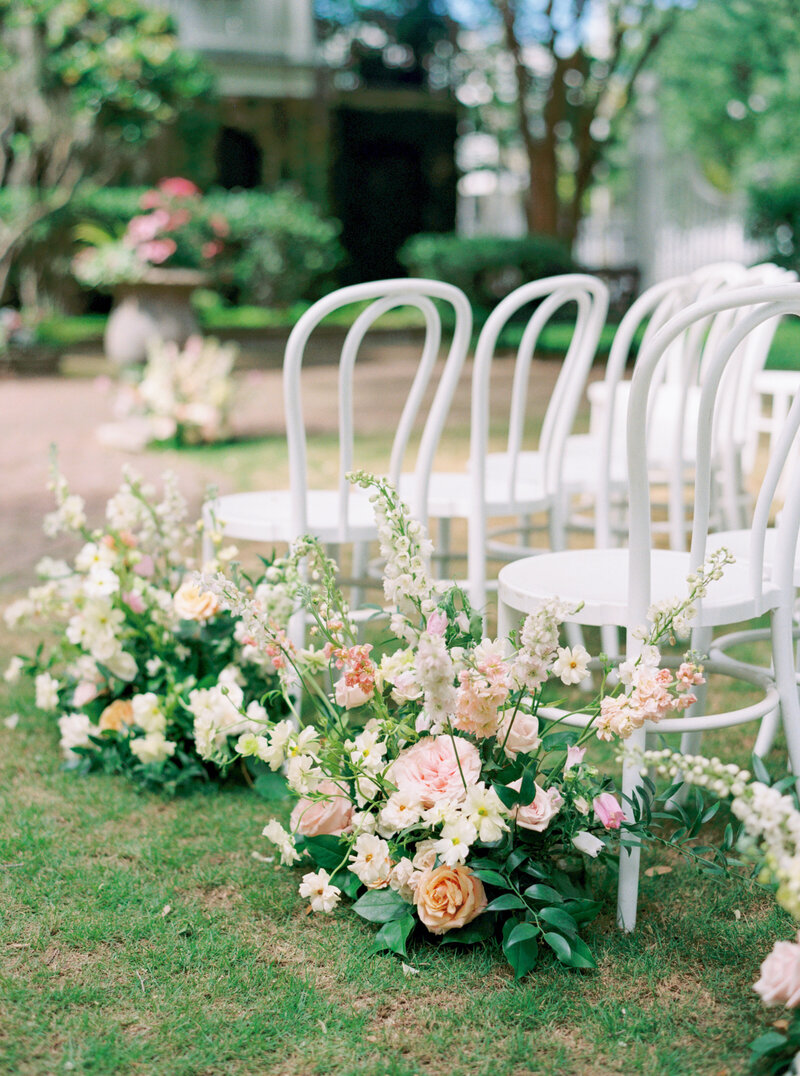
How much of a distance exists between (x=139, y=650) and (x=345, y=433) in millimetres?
720

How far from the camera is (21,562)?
4922 millimetres

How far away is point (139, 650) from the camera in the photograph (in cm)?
289

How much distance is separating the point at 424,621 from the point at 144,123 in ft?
42.0

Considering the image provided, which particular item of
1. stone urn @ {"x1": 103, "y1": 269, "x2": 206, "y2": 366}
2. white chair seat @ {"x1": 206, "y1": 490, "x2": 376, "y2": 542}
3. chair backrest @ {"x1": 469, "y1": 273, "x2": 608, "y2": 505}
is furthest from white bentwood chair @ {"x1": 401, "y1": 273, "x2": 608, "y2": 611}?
stone urn @ {"x1": 103, "y1": 269, "x2": 206, "y2": 366}

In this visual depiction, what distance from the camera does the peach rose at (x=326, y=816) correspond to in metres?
2.23

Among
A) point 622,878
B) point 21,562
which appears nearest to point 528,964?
point 622,878

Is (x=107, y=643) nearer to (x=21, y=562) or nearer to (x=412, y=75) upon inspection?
(x=21, y=562)

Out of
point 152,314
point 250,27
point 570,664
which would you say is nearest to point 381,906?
point 570,664

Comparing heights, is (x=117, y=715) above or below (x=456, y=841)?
below

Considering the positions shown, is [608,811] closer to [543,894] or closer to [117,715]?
[543,894]

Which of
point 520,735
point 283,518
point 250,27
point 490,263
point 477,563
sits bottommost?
point 520,735

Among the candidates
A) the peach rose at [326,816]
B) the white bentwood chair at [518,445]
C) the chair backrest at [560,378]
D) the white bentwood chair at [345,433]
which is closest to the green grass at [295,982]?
the peach rose at [326,816]

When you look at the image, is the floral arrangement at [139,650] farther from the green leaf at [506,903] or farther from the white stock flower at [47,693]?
the green leaf at [506,903]

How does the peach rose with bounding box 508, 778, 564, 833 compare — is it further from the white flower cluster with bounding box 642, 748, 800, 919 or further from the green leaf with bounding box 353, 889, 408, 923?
the white flower cluster with bounding box 642, 748, 800, 919
